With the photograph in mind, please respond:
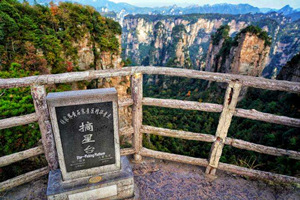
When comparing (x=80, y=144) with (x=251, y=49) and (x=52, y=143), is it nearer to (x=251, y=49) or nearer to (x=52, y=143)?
(x=52, y=143)

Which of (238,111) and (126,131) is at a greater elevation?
→ (238,111)

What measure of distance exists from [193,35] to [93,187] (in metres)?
137

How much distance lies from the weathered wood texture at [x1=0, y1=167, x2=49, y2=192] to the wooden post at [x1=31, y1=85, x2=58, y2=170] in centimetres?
23

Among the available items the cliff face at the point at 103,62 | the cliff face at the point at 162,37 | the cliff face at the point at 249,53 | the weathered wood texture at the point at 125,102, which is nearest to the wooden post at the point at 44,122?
the weathered wood texture at the point at 125,102

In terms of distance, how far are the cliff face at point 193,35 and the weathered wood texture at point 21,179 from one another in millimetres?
65319

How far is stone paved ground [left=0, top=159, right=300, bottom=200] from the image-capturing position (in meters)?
2.64

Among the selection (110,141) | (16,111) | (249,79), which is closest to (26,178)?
(110,141)

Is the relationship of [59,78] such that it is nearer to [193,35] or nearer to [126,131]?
[126,131]

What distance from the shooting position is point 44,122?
2.34 metres

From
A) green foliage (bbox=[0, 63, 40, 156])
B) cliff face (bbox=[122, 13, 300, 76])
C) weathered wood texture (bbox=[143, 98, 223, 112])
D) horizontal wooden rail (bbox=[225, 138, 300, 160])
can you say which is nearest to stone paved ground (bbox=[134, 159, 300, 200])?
horizontal wooden rail (bbox=[225, 138, 300, 160])

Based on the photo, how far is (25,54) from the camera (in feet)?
43.2

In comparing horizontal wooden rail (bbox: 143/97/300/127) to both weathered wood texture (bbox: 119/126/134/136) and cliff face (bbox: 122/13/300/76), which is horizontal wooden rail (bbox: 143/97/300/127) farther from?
cliff face (bbox: 122/13/300/76)

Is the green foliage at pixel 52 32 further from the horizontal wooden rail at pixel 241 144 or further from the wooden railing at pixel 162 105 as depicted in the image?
the horizontal wooden rail at pixel 241 144

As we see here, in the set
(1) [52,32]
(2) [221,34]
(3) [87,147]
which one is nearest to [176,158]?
(3) [87,147]
